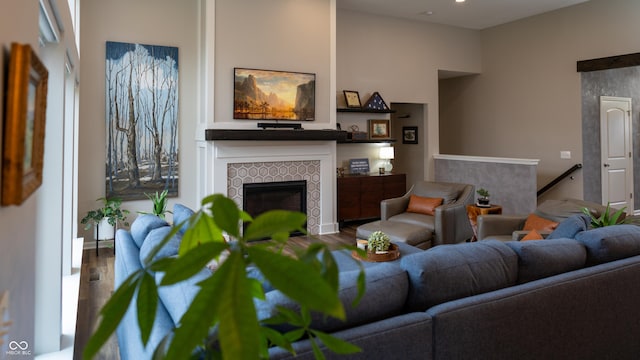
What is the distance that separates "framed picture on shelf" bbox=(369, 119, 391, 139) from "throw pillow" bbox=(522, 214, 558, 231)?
3869 millimetres

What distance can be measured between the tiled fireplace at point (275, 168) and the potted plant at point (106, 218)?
1.11 m

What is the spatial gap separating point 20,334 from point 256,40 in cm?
515

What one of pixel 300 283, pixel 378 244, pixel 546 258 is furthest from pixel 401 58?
pixel 300 283

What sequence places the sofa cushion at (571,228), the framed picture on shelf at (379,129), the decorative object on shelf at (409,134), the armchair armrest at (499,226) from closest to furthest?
the sofa cushion at (571,228), the armchair armrest at (499,226), the framed picture on shelf at (379,129), the decorative object on shelf at (409,134)

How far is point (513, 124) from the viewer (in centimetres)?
845

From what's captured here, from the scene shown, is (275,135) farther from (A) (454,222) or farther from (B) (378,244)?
(B) (378,244)

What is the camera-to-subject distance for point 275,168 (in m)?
6.25

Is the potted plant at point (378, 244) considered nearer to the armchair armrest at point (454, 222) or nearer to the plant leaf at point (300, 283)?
the armchair armrest at point (454, 222)

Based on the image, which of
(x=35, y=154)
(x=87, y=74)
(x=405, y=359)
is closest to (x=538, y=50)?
(x=87, y=74)

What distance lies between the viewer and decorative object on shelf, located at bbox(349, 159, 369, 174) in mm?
7379

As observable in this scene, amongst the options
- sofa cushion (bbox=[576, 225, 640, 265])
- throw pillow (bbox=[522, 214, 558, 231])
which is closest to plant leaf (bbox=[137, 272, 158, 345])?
sofa cushion (bbox=[576, 225, 640, 265])

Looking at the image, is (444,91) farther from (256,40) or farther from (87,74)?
(87,74)

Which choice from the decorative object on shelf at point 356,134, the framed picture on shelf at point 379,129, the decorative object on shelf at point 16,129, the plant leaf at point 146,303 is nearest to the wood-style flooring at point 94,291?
the decorative object on shelf at point 16,129

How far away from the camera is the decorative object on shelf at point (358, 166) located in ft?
24.2
